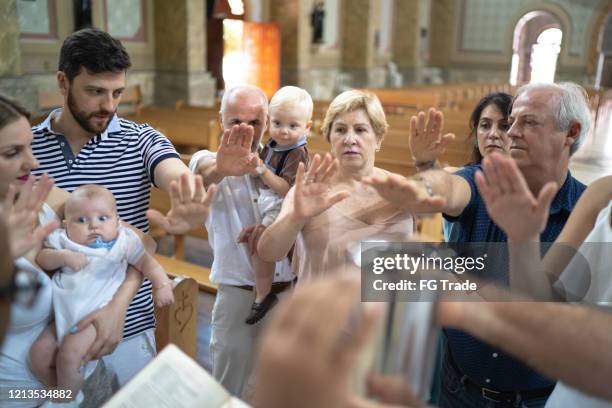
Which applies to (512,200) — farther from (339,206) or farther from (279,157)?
(279,157)

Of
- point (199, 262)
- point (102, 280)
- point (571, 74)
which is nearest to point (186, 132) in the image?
point (199, 262)

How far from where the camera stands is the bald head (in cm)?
199

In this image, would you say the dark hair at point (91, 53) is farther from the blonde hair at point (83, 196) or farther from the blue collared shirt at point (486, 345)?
the blue collared shirt at point (486, 345)

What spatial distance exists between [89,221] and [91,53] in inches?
28.0

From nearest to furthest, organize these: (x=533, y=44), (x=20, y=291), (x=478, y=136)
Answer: (x=20, y=291)
(x=478, y=136)
(x=533, y=44)

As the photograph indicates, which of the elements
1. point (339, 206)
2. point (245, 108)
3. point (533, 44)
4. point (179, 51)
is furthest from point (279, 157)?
point (533, 44)

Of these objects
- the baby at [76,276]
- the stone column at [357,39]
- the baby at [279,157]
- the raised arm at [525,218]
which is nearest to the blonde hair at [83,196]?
the baby at [76,276]

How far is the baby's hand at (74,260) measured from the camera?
1.35 m

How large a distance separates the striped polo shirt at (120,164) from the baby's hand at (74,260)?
1.88ft

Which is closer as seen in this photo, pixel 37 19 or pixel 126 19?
pixel 37 19

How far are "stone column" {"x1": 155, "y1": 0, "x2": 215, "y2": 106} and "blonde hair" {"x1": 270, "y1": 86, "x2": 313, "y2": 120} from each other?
7800 millimetres

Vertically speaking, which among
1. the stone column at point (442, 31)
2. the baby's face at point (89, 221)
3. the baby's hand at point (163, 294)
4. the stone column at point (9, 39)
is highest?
the stone column at point (442, 31)

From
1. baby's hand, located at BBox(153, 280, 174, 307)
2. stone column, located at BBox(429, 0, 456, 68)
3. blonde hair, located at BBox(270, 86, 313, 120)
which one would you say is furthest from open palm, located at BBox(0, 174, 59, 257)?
stone column, located at BBox(429, 0, 456, 68)

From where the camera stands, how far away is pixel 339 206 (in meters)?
1.64
